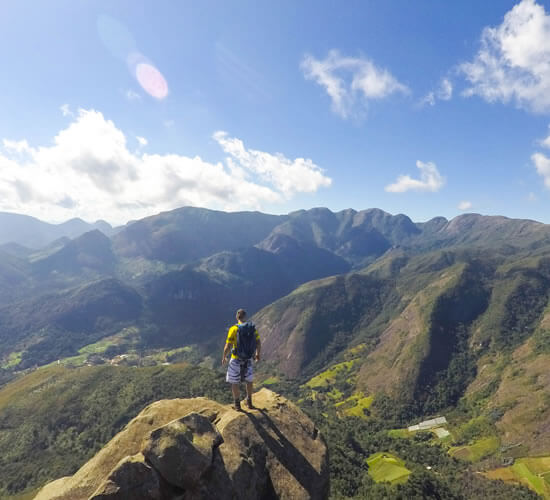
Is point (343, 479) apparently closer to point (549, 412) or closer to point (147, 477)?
point (147, 477)

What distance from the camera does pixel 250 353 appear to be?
71.7 feet

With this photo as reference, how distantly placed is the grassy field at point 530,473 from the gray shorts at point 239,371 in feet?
621

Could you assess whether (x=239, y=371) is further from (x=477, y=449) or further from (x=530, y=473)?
(x=477, y=449)

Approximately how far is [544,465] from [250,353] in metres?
213

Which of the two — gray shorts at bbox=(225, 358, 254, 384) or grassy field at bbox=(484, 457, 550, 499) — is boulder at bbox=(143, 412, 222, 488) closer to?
gray shorts at bbox=(225, 358, 254, 384)

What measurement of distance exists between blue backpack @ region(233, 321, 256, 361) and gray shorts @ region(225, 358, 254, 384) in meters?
0.46

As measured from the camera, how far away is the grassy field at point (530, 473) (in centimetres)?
13938

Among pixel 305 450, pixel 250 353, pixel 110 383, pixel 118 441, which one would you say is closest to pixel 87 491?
pixel 118 441

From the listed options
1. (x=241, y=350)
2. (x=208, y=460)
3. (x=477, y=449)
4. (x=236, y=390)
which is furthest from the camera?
(x=477, y=449)

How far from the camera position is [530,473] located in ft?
484

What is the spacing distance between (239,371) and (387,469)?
525ft

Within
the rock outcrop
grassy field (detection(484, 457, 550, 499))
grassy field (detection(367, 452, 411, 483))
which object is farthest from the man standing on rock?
grassy field (detection(484, 457, 550, 499))

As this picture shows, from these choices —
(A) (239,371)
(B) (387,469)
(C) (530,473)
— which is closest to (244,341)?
(A) (239,371)

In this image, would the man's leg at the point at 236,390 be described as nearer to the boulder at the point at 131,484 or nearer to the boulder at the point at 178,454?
the boulder at the point at 178,454
